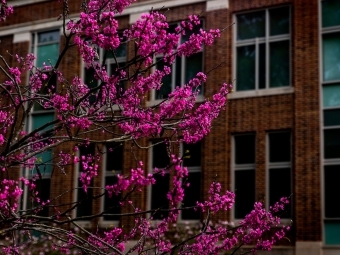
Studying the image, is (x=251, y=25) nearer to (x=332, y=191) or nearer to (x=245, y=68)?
(x=245, y=68)

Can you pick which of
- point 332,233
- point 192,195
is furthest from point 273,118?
point 332,233

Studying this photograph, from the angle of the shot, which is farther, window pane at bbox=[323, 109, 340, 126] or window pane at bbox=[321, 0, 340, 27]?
window pane at bbox=[321, 0, 340, 27]

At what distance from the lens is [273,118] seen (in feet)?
62.1

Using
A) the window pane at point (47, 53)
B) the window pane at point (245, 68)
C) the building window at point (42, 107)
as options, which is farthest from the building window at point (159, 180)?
the window pane at point (47, 53)

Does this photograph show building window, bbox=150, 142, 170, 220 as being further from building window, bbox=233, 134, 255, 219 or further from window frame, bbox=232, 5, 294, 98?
window frame, bbox=232, 5, 294, 98

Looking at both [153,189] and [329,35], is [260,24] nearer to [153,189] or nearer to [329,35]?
[329,35]

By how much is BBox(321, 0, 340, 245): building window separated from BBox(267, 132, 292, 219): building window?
1061 millimetres

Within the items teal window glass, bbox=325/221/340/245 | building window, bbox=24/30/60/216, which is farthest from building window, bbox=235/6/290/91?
building window, bbox=24/30/60/216

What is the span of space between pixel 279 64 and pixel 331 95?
5.97 ft

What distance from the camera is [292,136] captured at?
18.6m

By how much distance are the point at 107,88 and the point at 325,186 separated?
9.85 metres

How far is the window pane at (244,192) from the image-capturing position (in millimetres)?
18891

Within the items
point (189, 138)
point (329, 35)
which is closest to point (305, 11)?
point (329, 35)

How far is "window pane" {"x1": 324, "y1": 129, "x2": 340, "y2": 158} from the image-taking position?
17906 millimetres
